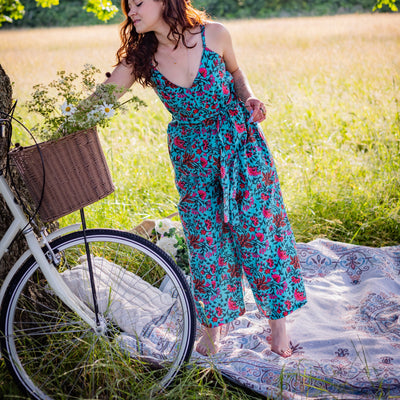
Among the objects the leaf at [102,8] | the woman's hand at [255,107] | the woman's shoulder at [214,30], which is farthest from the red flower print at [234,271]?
the leaf at [102,8]

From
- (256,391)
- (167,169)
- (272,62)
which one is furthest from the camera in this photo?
(272,62)

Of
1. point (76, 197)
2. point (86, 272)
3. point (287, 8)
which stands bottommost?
point (287, 8)

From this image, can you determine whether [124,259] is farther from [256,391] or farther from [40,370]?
[256,391]

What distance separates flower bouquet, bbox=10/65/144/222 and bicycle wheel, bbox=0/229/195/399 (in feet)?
0.86

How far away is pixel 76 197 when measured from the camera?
1.83m

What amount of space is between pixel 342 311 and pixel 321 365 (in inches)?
21.6

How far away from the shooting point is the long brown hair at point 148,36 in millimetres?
2059

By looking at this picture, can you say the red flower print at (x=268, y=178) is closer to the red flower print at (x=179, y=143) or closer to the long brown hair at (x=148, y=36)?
the red flower print at (x=179, y=143)

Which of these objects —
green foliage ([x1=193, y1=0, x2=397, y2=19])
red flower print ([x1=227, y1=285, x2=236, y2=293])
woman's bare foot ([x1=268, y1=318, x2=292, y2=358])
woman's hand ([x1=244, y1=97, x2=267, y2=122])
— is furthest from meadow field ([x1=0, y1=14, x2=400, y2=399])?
green foliage ([x1=193, y1=0, x2=397, y2=19])

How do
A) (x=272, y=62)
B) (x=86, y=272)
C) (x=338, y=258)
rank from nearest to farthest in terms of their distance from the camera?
(x=86, y=272)
(x=338, y=258)
(x=272, y=62)

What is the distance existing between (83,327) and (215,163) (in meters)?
→ 0.92

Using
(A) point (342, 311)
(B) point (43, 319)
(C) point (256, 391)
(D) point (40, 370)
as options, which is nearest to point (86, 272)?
(B) point (43, 319)

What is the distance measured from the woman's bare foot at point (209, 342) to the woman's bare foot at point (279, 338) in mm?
270

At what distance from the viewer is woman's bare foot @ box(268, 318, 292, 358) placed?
2.42 meters
